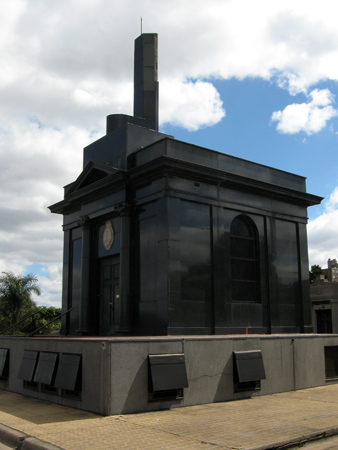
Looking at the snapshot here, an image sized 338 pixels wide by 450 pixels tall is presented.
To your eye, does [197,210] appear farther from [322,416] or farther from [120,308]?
[322,416]

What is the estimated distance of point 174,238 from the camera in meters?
14.8

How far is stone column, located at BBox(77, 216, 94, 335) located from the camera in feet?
58.1

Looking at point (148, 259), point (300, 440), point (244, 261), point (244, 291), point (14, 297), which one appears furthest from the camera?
point (14, 297)

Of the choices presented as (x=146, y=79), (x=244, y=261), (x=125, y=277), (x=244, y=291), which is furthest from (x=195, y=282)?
(x=146, y=79)

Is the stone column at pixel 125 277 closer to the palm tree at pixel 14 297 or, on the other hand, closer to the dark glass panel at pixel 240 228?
the dark glass panel at pixel 240 228

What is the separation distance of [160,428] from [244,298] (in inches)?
348

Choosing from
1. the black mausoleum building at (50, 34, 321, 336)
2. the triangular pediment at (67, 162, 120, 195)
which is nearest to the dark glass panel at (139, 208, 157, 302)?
the black mausoleum building at (50, 34, 321, 336)

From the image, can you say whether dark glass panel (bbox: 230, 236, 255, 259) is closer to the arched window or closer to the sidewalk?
the arched window

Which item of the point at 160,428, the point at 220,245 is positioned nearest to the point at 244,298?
the point at 220,245

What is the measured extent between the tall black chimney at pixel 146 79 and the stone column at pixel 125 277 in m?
4.96

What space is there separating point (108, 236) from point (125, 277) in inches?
80.5

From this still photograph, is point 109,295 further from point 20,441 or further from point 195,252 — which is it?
point 20,441

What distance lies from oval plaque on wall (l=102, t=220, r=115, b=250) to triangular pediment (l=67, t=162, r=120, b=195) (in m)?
1.72

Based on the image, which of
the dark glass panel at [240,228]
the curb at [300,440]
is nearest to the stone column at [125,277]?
the dark glass panel at [240,228]
